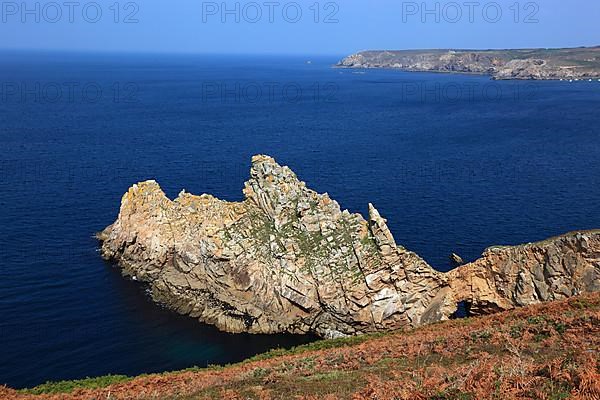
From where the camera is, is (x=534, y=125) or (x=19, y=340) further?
(x=534, y=125)

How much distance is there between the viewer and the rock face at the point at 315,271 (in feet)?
161

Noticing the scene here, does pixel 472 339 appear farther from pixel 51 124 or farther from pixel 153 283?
pixel 51 124

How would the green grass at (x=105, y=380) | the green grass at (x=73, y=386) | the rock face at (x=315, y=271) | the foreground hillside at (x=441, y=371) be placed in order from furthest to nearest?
the rock face at (x=315, y=271), the green grass at (x=105, y=380), the green grass at (x=73, y=386), the foreground hillside at (x=441, y=371)

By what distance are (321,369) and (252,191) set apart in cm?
3324

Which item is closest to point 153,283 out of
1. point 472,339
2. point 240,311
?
point 240,311

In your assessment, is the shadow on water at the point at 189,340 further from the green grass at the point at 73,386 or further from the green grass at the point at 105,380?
the green grass at the point at 73,386

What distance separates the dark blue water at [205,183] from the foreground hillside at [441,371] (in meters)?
15.7

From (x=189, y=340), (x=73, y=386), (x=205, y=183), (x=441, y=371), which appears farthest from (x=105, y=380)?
(x=205, y=183)

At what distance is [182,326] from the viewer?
55.1 m

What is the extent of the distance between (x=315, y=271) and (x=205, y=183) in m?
47.8

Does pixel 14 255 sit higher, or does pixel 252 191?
pixel 252 191

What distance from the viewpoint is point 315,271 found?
54.1m

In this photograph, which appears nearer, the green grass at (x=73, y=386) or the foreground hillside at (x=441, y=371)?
the foreground hillside at (x=441, y=371)

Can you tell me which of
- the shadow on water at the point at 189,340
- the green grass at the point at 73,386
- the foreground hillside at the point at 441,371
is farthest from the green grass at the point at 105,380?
the shadow on water at the point at 189,340
